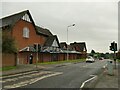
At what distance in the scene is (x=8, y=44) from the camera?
2998 cm

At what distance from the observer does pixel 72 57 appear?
275 feet

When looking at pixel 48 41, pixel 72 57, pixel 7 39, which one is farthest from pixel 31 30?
pixel 72 57

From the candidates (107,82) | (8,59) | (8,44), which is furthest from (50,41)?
(107,82)

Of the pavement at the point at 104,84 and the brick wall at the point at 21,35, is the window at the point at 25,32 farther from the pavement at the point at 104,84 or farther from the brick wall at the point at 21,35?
the pavement at the point at 104,84

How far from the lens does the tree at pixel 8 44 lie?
97.2ft

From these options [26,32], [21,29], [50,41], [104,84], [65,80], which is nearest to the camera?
[104,84]

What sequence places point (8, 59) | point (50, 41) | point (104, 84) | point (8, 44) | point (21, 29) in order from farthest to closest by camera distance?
point (50, 41) → point (21, 29) → point (8, 59) → point (8, 44) → point (104, 84)

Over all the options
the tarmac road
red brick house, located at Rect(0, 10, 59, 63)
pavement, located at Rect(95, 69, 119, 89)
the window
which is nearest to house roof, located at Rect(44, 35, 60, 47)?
red brick house, located at Rect(0, 10, 59, 63)

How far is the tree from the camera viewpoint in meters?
29.6

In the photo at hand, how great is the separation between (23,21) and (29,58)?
24.0 ft

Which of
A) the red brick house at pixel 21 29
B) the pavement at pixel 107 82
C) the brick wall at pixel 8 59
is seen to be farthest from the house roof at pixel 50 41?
the pavement at pixel 107 82

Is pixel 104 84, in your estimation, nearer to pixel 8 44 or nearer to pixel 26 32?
A: pixel 8 44

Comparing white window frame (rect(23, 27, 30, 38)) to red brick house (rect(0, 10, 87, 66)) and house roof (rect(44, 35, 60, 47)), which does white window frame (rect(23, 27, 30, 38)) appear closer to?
red brick house (rect(0, 10, 87, 66))

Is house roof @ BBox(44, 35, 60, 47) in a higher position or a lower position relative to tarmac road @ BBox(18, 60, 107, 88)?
higher
